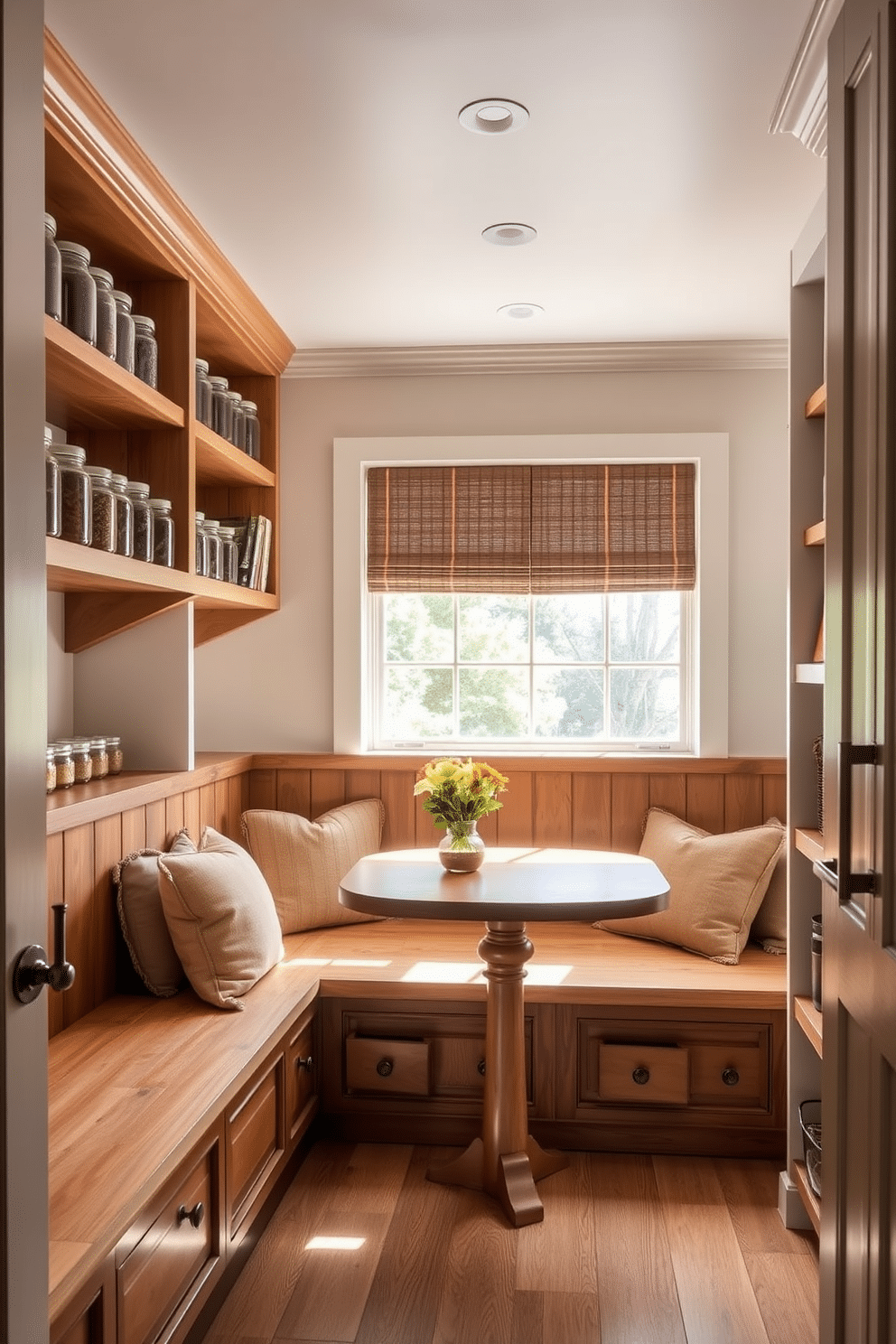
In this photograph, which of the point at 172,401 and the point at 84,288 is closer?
the point at 84,288

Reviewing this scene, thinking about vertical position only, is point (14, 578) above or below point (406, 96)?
below

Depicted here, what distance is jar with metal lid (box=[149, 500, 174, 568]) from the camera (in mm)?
2855

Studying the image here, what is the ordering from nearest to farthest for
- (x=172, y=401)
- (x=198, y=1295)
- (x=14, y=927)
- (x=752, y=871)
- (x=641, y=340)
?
(x=14, y=927)
(x=198, y=1295)
(x=172, y=401)
(x=752, y=871)
(x=641, y=340)

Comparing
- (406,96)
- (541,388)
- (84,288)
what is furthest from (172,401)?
(541,388)

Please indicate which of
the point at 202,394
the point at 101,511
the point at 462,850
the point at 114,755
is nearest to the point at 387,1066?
the point at 462,850

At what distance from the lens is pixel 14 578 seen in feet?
4.28

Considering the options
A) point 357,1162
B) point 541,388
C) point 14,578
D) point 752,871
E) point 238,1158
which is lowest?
point 357,1162

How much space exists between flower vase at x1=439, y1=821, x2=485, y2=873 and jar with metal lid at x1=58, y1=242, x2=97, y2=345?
156 cm

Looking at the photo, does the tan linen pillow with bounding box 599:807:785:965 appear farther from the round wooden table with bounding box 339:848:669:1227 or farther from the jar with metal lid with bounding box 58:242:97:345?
the jar with metal lid with bounding box 58:242:97:345

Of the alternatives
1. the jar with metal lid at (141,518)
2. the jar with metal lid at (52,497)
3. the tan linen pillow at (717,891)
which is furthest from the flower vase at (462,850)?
the jar with metal lid at (52,497)

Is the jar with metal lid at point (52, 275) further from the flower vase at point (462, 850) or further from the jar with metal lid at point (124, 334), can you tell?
the flower vase at point (462, 850)

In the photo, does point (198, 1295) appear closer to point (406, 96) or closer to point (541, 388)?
point (406, 96)

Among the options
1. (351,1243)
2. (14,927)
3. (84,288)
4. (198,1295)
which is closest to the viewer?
(14,927)

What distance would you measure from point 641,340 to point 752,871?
193 centimetres
